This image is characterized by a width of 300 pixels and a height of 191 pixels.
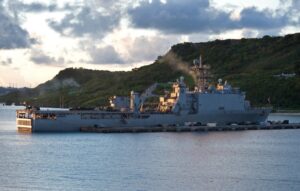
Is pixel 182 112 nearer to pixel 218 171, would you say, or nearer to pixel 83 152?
pixel 83 152

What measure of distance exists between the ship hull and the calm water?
2825 millimetres

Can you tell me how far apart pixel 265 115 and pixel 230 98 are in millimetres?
9124

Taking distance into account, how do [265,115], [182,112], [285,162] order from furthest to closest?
[265,115], [182,112], [285,162]

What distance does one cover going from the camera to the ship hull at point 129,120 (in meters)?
93.3

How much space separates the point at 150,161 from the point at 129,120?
35607 mm

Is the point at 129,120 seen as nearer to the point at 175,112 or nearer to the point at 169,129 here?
the point at 169,129

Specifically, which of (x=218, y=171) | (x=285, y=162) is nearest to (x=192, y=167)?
(x=218, y=171)

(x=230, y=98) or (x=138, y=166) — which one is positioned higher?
(x=230, y=98)

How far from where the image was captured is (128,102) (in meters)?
106

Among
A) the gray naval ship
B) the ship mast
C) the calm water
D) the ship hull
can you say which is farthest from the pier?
the ship mast

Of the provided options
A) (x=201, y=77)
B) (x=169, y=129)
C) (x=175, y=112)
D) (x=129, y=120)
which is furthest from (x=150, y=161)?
(x=201, y=77)

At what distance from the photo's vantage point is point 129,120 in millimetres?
98688

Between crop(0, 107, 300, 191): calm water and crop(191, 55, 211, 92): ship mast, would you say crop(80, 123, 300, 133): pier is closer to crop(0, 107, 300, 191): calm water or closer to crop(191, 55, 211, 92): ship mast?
crop(0, 107, 300, 191): calm water

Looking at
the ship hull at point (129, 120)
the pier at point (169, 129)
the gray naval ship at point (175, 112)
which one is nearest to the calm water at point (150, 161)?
the ship hull at point (129, 120)
